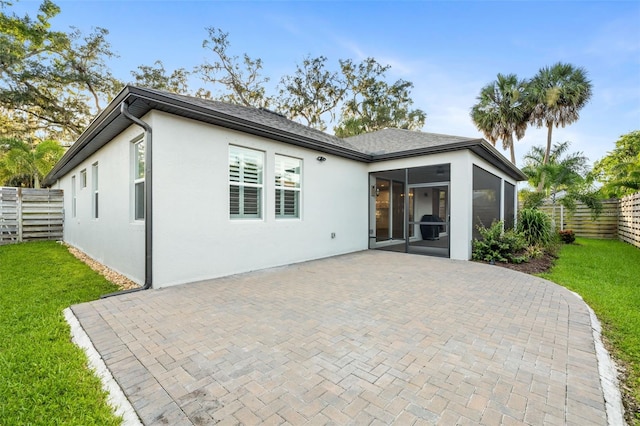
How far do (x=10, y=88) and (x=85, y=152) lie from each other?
1457cm

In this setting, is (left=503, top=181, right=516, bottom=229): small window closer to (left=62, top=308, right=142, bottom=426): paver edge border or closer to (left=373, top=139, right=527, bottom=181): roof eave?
(left=373, top=139, right=527, bottom=181): roof eave

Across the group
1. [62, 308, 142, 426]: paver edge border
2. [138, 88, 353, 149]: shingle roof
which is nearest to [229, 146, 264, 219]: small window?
[138, 88, 353, 149]: shingle roof

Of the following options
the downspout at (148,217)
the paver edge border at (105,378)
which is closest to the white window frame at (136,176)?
the downspout at (148,217)

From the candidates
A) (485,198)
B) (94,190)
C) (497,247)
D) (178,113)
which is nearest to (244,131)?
(178,113)

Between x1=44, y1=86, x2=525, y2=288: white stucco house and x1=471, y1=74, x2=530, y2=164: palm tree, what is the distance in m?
12.1

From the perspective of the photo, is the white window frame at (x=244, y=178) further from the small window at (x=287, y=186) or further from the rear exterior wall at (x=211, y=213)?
the small window at (x=287, y=186)

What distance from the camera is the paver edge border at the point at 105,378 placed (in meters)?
1.96

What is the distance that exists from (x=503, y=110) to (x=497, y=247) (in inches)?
654

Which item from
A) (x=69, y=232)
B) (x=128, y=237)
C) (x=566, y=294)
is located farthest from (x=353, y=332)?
(x=69, y=232)

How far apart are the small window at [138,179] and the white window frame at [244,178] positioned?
1.76m

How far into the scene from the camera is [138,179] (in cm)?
590

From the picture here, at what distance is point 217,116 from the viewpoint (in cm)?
556

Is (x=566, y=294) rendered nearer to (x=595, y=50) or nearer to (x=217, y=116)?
(x=217, y=116)

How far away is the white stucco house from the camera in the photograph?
16.9 ft
